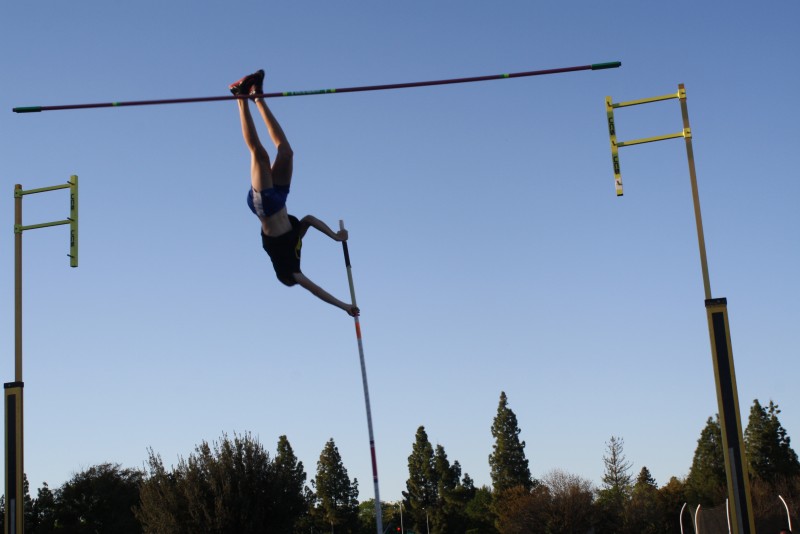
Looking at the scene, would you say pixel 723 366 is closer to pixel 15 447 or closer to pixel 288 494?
pixel 15 447

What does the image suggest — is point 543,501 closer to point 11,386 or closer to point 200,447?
point 200,447

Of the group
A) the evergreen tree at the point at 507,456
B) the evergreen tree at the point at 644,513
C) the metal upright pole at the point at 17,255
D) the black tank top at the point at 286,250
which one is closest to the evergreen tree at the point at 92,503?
the evergreen tree at the point at 507,456

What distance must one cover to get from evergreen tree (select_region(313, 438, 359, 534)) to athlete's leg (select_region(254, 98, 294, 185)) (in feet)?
194

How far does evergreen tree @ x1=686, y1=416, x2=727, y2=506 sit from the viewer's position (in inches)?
2365

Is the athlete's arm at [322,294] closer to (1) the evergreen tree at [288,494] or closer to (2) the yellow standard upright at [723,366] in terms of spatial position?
(2) the yellow standard upright at [723,366]

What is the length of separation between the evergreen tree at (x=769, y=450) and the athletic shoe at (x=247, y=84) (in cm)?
5599

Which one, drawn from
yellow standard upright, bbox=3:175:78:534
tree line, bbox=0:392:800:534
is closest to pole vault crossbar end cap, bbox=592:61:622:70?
yellow standard upright, bbox=3:175:78:534

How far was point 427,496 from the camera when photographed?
67.3 meters

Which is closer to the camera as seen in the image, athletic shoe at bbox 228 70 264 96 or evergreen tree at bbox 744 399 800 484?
athletic shoe at bbox 228 70 264 96

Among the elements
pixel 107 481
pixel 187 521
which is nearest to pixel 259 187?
pixel 187 521

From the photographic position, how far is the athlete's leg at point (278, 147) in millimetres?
9461

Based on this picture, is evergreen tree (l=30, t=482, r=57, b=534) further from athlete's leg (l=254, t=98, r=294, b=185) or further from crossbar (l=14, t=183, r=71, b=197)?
athlete's leg (l=254, t=98, r=294, b=185)

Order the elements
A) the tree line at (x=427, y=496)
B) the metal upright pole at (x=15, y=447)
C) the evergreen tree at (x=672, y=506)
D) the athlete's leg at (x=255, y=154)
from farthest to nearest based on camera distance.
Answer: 1. the evergreen tree at (x=672, y=506)
2. the tree line at (x=427, y=496)
3. the metal upright pole at (x=15, y=447)
4. the athlete's leg at (x=255, y=154)

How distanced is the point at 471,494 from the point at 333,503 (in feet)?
30.7
